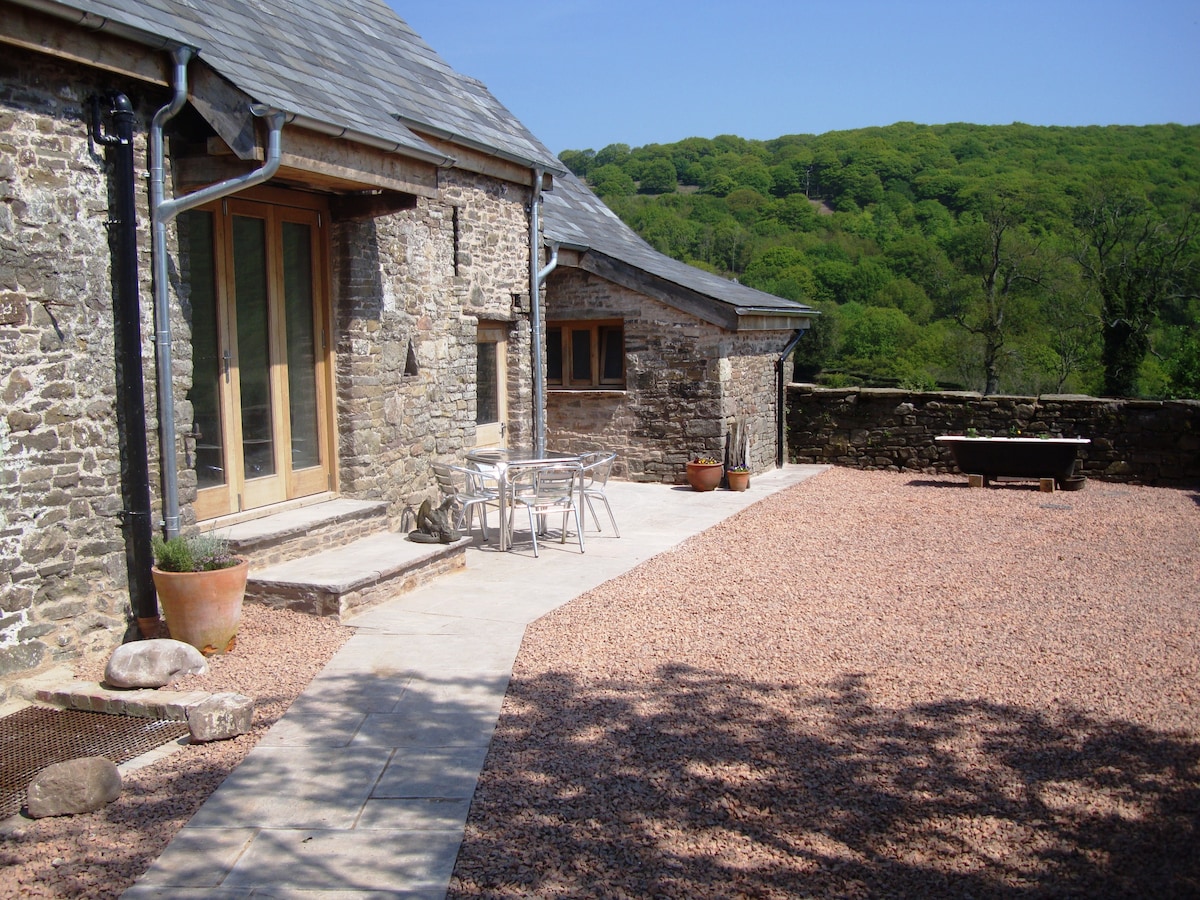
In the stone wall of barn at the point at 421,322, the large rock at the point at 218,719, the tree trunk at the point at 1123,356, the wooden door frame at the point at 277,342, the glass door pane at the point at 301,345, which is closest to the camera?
the large rock at the point at 218,719

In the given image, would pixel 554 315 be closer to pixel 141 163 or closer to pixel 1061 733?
pixel 141 163

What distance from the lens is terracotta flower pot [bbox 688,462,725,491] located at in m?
13.1

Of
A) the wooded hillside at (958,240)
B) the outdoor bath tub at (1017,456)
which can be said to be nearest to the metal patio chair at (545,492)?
the outdoor bath tub at (1017,456)

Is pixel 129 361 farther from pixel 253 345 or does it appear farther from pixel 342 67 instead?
pixel 342 67

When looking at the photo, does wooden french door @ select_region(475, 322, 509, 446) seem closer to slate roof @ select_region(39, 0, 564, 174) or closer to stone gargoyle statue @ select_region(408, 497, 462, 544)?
slate roof @ select_region(39, 0, 564, 174)

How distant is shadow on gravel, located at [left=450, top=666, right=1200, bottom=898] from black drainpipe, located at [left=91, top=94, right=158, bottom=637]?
253 cm

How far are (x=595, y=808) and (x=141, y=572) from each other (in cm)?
351

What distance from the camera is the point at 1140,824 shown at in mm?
3900

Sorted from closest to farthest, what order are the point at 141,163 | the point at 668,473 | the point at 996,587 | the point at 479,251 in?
1. the point at 141,163
2. the point at 996,587
3. the point at 479,251
4. the point at 668,473

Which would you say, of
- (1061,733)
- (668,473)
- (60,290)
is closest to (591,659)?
(1061,733)

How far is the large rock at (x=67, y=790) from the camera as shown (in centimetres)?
396

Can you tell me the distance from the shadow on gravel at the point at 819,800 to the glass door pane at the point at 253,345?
329 cm

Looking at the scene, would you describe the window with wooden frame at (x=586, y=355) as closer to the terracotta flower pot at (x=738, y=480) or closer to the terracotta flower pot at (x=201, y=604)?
the terracotta flower pot at (x=738, y=480)

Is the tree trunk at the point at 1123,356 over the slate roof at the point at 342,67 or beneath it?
beneath
